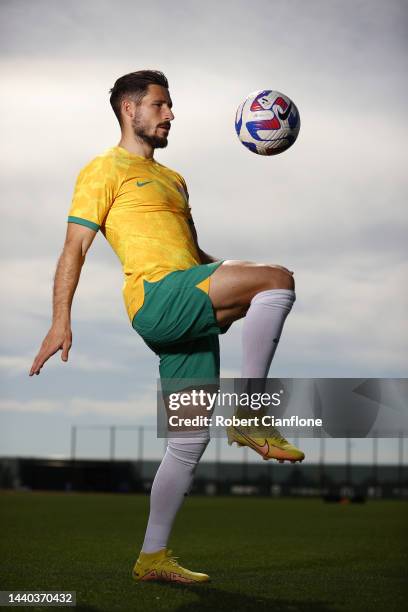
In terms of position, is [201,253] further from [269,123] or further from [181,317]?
[269,123]

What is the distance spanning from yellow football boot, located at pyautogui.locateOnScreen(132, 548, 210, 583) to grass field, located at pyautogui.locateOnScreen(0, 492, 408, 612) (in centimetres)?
6

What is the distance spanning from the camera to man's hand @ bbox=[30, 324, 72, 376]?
4.12 m

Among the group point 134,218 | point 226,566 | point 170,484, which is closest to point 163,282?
point 134,218

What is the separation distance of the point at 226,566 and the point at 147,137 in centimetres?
292

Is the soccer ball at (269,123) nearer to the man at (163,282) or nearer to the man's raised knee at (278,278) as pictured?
the man at (163,282)

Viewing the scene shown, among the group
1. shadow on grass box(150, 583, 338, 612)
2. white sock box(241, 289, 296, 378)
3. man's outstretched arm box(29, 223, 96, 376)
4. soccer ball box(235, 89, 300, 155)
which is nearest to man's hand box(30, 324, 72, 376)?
man's outstretched arm box(29, 223, 96, 376)

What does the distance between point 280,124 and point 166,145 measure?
2.33 ft

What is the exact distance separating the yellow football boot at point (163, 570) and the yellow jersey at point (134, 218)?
1289 mm

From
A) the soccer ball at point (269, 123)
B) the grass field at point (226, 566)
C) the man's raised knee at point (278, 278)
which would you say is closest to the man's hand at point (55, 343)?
the man's raised knee at point (278, 278)

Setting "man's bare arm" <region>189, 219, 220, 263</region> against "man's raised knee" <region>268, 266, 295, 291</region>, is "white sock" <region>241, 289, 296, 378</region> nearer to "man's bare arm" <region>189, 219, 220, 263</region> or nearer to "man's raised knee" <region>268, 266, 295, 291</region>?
"man's raised knee" <region>268, 266, 295, 291</region>

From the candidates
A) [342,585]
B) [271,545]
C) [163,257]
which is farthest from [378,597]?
[271,545]

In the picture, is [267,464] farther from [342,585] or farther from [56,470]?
[342,585]

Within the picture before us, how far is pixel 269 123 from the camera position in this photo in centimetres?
511

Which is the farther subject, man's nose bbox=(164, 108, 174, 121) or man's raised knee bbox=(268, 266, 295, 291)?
man's nose bbox=(164, 108, 174, 121)
